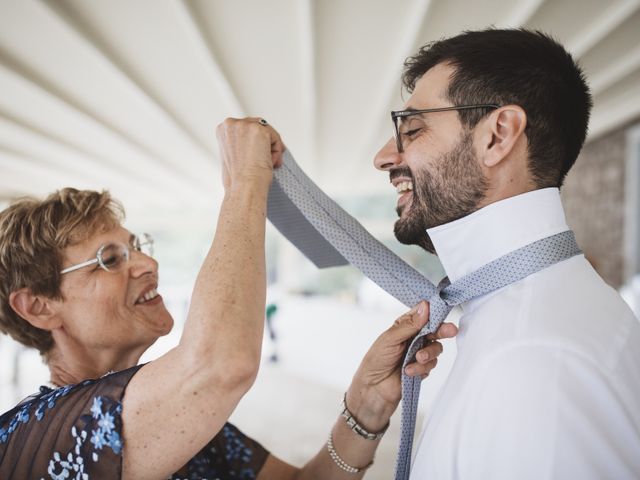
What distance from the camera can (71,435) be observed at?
0.93 metres

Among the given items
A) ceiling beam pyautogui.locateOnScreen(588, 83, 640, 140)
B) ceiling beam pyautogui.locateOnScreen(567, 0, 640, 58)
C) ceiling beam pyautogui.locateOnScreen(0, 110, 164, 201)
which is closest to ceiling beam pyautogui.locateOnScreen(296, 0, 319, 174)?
ceiling beam pyautogui.locateOnScreen(567, 0, 640, 58)

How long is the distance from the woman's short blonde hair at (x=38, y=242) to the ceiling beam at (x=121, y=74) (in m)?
1.78

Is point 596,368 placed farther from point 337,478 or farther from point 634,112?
point 634,112

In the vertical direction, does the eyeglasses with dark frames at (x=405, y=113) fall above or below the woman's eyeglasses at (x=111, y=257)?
above

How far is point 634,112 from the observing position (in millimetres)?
5328

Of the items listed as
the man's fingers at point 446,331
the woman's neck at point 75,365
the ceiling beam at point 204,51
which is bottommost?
the woman's neck at point 75,365

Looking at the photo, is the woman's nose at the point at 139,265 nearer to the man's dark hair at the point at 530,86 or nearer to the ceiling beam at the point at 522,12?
the man's dark hair at the point at 530,86

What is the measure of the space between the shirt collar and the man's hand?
0.51 metres

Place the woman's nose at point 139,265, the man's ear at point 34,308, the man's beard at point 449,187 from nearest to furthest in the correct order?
the man's beard at point 449,187 < the man's ear at point 34,308 < the woman's nose at point 139,265

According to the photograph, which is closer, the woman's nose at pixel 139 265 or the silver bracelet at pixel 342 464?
A: the silver bracelet at pixel 342 464

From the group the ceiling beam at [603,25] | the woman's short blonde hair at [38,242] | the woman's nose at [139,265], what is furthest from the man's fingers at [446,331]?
the ceiling beam at [603,25]

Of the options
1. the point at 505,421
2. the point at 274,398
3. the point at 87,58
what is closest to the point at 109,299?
the point at 505,421

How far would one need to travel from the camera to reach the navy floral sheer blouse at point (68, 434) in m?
0.89

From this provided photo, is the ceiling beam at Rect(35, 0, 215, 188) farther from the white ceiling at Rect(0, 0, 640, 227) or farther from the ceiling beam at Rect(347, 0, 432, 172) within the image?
the ceiling beam at Rect(347, 0, 432, 172)
